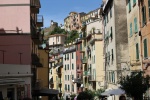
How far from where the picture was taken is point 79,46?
259 feet

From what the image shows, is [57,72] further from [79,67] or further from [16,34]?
[16,34]

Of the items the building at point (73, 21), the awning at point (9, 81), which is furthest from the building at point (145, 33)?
the building at point (73, 21)

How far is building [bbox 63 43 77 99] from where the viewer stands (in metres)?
82.0

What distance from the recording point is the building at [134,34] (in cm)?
2631

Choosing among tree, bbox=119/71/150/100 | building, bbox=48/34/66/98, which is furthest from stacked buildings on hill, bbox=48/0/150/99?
building, bbox=48/34/66/98

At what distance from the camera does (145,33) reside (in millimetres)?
23516

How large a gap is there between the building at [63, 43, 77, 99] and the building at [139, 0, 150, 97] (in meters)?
54.7

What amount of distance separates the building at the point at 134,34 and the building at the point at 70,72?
49652 millimetres

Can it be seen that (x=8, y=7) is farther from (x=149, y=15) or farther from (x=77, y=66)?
(x=77, y=66)

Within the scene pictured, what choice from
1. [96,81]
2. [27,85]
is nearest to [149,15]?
[27,85]

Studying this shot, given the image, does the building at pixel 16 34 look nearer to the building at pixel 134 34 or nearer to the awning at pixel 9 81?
the awning at pixel 9 81

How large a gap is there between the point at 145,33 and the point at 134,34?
431 cm

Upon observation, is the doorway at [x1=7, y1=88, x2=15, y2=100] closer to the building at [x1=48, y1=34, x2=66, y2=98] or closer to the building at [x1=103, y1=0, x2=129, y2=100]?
the building at [x1=103, y1=0, x2=129, y2=100]

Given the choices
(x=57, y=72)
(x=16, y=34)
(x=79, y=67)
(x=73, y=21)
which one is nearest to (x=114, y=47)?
(x=16, y=34)
